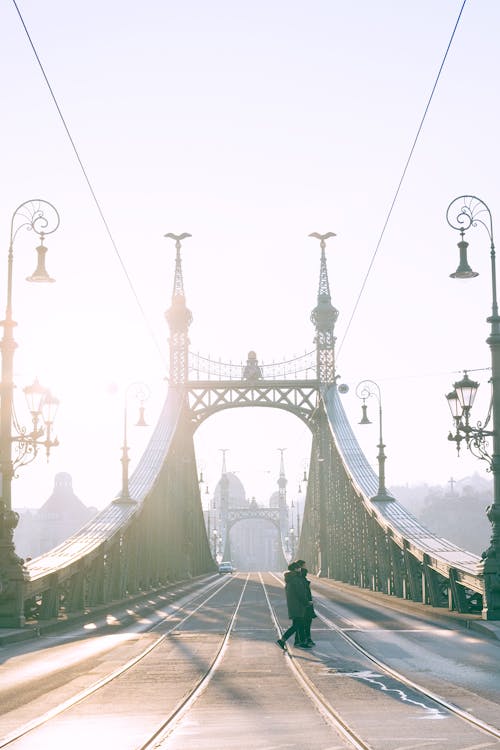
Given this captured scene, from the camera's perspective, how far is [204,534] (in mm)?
76688

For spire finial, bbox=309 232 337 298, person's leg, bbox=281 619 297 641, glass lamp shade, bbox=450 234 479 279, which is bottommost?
person's leg, bbox=281 619 297 641

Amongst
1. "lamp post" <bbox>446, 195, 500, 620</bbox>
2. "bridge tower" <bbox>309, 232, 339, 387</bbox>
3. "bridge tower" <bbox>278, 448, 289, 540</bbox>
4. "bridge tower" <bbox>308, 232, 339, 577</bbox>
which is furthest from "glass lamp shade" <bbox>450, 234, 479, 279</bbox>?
"bridge tower" <bbox>278, 448, 289, 540</bbox>

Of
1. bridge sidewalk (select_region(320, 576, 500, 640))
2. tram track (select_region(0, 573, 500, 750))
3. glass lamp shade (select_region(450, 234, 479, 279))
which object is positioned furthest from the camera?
glass lamp shade (select_region(450, 234, 479, 279))

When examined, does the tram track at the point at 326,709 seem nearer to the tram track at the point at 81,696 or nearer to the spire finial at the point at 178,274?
the tram track at the point at 81,696

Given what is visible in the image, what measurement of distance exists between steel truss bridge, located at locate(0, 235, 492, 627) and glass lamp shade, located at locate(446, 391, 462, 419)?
2940mm

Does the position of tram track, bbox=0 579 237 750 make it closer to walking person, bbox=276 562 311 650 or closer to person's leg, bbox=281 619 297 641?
person's leg, bbox=281 619 297 641

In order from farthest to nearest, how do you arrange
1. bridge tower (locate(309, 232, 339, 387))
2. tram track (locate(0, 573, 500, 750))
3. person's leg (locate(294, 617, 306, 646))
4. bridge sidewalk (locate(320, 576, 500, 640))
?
bridge tower (locate(309, 232, 339, 387)) < bridge sidewalk (locate(320, 576, 500, 640)) < person's leg (locate(294, 617, 306, 646)) < tram track (locate(0, 573, 500, 750))

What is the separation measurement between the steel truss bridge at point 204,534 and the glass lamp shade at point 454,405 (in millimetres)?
2940

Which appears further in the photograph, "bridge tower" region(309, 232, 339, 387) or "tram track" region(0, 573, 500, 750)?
"bridge tower" region(309, 232, 339, 387)

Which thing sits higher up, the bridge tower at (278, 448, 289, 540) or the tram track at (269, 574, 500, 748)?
the bridge tower at (278, 448, 289, 540)

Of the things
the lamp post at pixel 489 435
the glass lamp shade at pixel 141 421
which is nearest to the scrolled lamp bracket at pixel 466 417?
the lamp post at pixel 489 435

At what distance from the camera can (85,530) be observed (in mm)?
32531

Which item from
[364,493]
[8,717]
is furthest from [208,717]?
[364,493]

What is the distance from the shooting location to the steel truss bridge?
24422 mm
